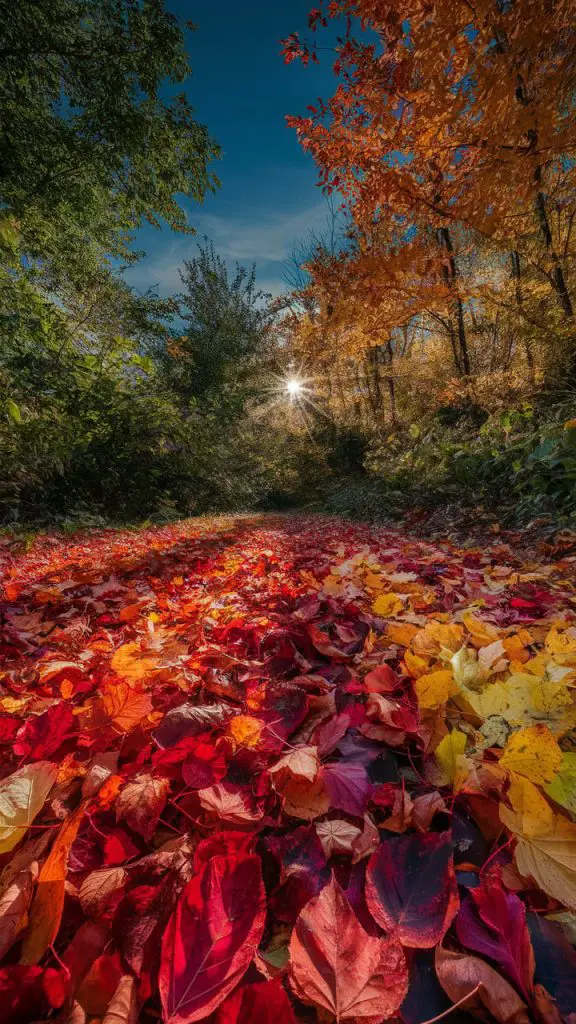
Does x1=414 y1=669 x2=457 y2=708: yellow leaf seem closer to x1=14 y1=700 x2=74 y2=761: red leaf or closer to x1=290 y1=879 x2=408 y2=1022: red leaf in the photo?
x1=290 y1=879 x2=408 y2=1022: red leaf

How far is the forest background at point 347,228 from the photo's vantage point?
11.6 ft

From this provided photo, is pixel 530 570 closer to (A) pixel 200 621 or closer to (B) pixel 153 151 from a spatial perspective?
(A) pixel 200 621

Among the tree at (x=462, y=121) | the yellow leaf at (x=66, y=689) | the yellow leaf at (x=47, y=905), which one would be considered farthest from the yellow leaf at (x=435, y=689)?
the tree at (x=462, y=121)

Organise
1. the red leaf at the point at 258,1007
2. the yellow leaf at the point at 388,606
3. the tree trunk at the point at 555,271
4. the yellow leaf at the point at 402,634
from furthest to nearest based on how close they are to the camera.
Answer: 1. the tree trunk at the point at 555,271
2. the yellow leaf at the point at 388,606
3. the yellow leaf at the point at 402,634
4. the red leaf at the point at 258,1007

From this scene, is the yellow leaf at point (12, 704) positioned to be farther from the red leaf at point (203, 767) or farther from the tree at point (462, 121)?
the tree at point (462, 121)

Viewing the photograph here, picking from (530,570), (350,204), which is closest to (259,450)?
(350,204)

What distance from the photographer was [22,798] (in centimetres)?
56

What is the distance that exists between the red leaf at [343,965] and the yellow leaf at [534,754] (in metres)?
0.30

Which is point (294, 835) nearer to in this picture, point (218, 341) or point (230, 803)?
point (230, 803)

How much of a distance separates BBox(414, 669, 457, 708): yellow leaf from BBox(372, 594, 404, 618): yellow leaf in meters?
0.64

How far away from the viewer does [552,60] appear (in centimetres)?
317

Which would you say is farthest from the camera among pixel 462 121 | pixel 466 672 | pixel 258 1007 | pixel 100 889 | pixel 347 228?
pixel 347 228

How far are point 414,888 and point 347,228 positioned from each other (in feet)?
38.6

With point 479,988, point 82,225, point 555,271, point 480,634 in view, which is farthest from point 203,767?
point 82,225
